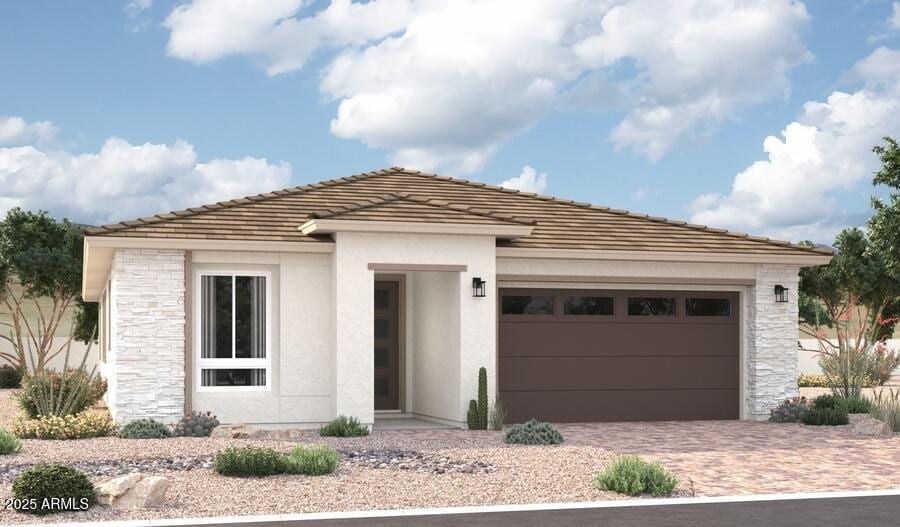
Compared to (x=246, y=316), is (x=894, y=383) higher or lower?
lower

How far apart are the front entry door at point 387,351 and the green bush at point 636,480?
8793 millimetres

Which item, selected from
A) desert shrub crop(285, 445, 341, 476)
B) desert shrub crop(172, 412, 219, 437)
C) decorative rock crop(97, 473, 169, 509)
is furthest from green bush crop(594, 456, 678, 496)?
desert shrub crop(172, 412, 219, 437)

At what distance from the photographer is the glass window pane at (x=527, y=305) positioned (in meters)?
18.2

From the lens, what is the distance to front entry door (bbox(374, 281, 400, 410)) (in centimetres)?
1948

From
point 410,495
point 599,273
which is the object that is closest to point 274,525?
point 410,495

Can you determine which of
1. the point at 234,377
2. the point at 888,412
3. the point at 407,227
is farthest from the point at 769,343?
the point at 234,377

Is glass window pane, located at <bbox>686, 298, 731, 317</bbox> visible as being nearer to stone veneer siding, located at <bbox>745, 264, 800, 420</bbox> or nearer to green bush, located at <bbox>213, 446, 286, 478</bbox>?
stone veneer siding, located at <bbox>745, 264, 800, 420</bbox>

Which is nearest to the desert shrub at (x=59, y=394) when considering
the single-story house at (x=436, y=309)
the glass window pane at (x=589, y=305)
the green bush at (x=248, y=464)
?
the single-story house at (x=436, y=309)

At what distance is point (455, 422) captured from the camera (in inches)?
680

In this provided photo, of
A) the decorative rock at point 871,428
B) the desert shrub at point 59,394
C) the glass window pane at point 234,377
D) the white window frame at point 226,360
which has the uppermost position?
the white window frame at point 226,360

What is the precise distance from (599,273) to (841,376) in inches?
208

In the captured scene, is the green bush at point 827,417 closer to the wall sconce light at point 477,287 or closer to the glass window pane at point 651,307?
the glass window pane at point 651,307

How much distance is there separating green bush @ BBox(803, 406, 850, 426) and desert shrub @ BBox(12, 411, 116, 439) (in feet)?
37.2

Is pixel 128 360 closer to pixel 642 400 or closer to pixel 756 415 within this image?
pixel 642 400
